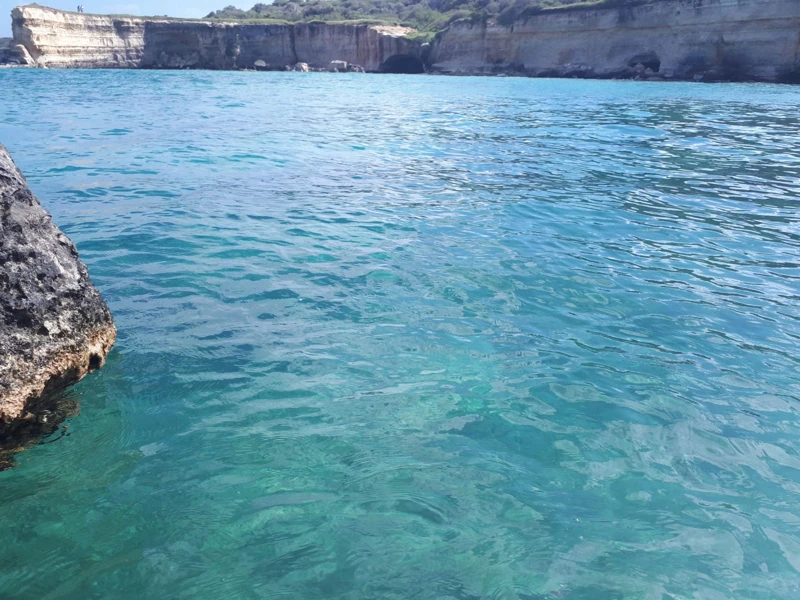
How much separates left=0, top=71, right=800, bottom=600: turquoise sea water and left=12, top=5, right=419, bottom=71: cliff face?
69.9m

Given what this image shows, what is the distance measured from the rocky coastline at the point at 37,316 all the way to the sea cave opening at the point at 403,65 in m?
72.9

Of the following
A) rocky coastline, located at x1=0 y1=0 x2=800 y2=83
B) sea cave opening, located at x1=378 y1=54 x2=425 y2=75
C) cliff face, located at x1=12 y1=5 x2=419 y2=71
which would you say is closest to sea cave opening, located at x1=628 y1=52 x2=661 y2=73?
rocky coastline, located at x1=0 y1=0 x2=800 y2=83

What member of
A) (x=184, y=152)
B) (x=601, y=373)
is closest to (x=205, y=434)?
(x=601, y=373)

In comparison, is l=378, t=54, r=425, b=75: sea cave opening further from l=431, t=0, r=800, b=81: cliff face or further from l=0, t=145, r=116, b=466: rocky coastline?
l=0, t=145, r=116, b=466: rocky coastline

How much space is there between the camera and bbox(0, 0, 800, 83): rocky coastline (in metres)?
44.0

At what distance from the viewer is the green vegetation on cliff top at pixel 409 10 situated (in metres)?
61.7

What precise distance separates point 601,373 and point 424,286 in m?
1.87

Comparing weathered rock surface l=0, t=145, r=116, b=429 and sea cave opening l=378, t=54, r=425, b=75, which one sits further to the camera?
sea cave opening l=378, t=54, r=425, b=75

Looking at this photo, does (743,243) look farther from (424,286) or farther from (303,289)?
(303,289)

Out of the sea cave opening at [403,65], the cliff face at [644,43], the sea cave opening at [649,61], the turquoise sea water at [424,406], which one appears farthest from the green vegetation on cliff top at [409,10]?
the turquoise sea water at [424,406]

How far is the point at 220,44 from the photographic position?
239ft

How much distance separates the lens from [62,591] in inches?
86.2

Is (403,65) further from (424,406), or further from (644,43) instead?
(424,406)

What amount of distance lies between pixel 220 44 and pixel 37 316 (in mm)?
79551
